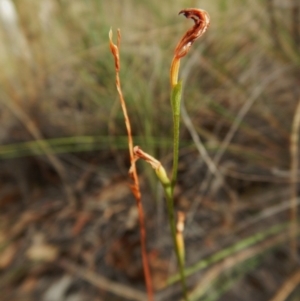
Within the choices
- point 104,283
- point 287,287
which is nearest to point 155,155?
point 104,283

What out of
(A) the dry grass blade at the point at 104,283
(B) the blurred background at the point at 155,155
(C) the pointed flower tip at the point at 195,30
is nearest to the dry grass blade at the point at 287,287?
(B) the blurred background at the point at 155,155

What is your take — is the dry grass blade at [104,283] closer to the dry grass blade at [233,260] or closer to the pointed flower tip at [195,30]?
the dry grass blade at [233,260]

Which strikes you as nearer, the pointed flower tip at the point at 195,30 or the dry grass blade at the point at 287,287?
the pointed flower tip at the point at 195,30

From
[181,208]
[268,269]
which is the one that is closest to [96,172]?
[181,208]

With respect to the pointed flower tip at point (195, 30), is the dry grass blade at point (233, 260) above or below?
below

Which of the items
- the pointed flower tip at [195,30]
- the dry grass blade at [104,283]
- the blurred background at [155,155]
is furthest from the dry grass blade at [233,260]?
the pointed flower tip at [195,30]

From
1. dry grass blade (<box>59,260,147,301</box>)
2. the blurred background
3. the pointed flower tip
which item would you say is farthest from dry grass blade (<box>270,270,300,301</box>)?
the pointed flower tip

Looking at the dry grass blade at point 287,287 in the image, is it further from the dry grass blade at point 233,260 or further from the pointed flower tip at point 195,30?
the pointed flower tip at point 195,30

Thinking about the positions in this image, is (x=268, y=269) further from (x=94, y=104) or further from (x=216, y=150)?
(x=94, y=104)

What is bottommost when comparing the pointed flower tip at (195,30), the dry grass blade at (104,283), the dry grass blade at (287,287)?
the dry grass blade at (287,287)
